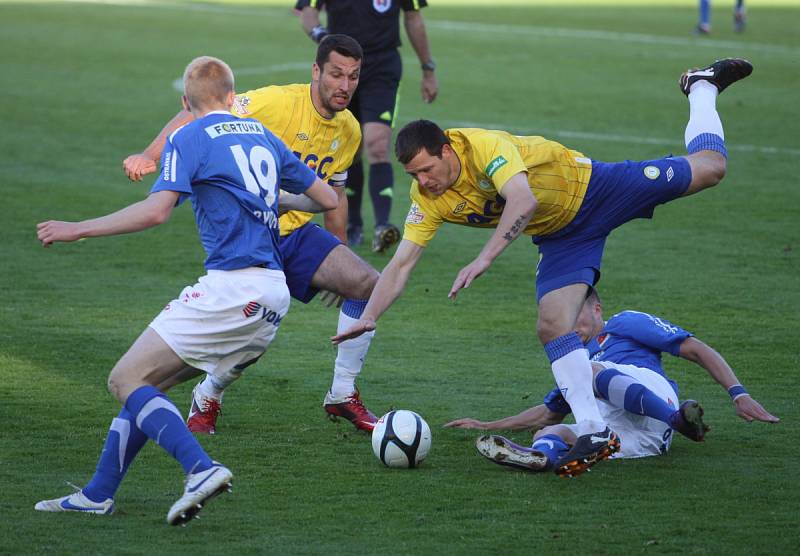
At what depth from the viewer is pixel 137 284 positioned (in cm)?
1009

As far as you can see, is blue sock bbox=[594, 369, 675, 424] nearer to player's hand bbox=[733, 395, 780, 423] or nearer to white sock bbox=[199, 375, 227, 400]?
player's hand bbox=[733, 395, 780, 423]

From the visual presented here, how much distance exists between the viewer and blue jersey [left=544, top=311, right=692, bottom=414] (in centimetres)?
670

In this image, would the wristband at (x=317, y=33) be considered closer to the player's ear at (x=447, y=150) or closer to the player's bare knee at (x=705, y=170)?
the player's bare knee at (x=705, y=170)

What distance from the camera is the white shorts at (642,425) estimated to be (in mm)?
6469

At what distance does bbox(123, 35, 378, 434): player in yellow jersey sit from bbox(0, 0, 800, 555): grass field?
241mm

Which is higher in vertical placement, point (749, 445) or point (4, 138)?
point (749, 445)

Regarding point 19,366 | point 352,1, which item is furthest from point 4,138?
point 19,366

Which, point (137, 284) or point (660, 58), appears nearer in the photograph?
point (137, 284)

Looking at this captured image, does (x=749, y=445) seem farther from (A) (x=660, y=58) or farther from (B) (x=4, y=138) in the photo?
(A) (x=660, y=58)

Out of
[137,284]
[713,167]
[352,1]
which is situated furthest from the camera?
[352,1]

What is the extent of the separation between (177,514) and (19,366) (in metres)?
3.20

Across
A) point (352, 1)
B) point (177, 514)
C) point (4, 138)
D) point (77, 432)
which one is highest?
point (352, 1)

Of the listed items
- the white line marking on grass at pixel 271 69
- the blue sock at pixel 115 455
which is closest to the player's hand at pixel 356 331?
the blue sock at pixel 115 455

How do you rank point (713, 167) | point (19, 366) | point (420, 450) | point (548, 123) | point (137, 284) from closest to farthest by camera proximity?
1. point (420, 450)
2. point (713, 167)
3. point (19, 366)
4. point (137, 284)
5. point (548, 123)
